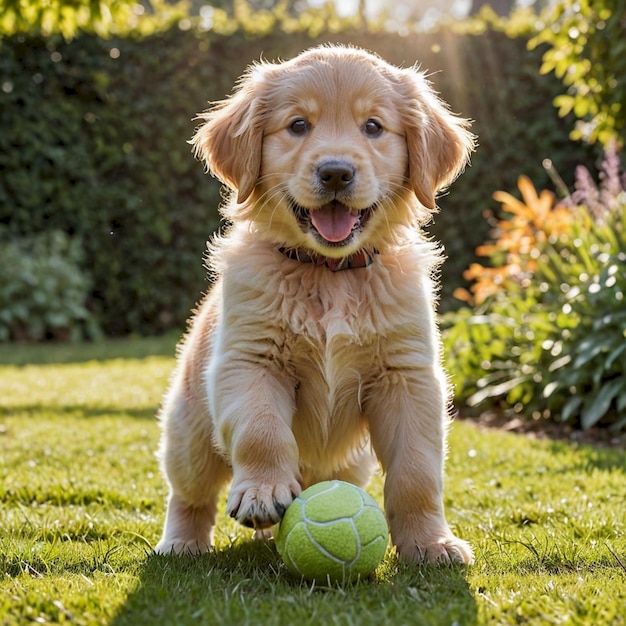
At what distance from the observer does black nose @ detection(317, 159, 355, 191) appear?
303 centimetres

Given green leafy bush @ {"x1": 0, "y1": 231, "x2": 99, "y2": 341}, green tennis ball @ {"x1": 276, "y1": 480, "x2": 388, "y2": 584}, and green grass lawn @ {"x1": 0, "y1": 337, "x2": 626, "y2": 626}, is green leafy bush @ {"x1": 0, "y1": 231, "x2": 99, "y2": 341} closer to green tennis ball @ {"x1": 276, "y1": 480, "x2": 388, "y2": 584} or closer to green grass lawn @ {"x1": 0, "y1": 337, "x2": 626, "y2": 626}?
green grass lawn @ {"x1": 0, "y1": 337, "x2": 626, "y2": 626}

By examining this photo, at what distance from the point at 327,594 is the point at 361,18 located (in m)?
10.0

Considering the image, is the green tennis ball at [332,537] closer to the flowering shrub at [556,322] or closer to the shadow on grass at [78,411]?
the flowering shrub at [556,322]

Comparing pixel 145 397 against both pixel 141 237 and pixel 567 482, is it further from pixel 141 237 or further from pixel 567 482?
pixel 141 237

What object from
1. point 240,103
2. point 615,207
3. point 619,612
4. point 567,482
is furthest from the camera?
point 615,207

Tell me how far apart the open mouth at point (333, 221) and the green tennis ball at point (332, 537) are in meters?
0.86

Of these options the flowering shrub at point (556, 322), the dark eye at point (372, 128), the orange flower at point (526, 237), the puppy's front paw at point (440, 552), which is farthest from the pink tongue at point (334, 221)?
the orange flower at point (526, 237)

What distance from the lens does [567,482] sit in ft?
14.1

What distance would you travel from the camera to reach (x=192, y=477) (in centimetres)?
346

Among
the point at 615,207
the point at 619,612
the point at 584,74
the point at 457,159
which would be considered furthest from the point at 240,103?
the point at 584,74

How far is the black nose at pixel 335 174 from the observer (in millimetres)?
3027

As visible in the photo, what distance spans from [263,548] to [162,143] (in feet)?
28.4

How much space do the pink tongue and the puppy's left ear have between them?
322 mm

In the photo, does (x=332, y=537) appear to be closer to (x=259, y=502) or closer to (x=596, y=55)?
(x=259, y=502)
